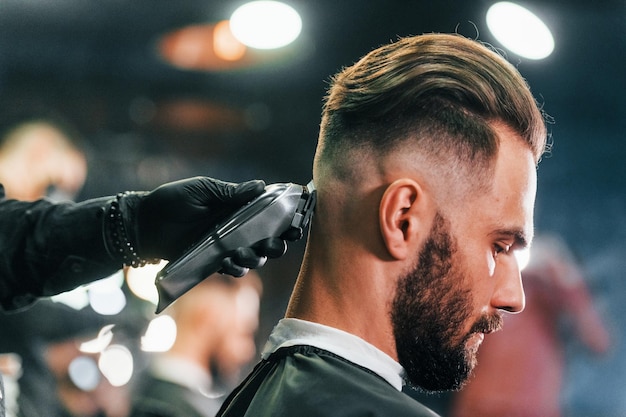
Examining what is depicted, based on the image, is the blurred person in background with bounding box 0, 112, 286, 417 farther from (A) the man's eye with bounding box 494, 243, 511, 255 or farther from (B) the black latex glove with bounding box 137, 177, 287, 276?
(A) the man's eye with bounding box 494, 243, 511, 255

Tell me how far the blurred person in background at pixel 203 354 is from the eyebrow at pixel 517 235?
1396 millimetres

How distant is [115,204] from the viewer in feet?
5.03

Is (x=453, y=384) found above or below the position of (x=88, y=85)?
above

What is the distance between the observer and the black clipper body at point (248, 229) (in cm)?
123

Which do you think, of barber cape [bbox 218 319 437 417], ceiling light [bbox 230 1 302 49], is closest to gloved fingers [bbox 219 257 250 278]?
barber cape [bbox 218 319 437 417]

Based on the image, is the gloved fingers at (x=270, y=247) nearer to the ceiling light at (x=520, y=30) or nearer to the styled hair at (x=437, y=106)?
the styled hair at (x=437, y=106)

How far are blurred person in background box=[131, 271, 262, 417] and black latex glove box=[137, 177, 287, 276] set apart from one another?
3.36ft

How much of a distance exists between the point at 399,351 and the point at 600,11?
2566 mm

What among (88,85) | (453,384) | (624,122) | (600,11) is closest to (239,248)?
(453,384)

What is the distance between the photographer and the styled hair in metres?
1.25

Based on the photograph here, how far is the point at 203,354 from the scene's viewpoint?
2.76 m

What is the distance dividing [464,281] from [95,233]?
2.57 feet

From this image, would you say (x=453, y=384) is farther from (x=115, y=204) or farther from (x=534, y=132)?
(x=115, y=204)

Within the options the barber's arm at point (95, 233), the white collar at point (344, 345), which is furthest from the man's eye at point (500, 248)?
the barber's arm at point (95, 233)
